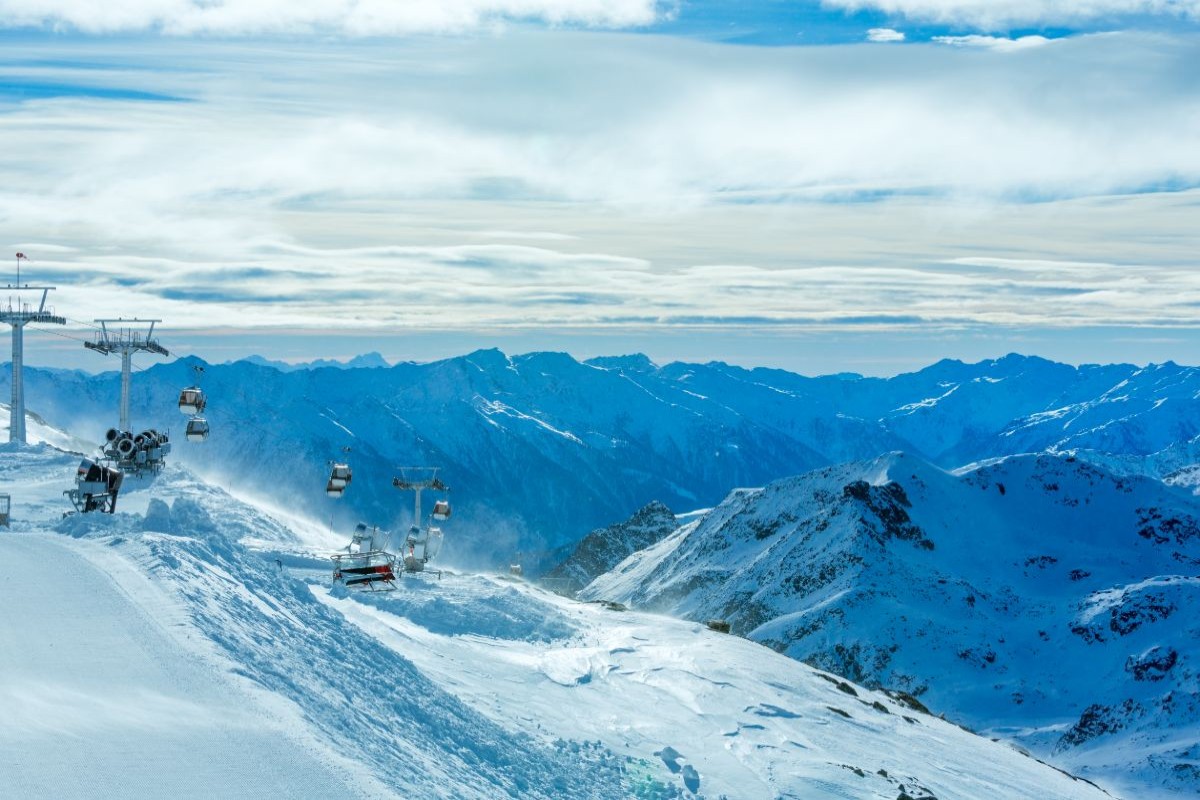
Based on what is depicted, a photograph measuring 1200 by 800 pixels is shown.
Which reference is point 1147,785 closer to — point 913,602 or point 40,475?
point 913,602

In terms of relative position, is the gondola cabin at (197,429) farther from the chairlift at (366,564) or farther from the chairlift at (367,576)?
the chairlift at (367,576)

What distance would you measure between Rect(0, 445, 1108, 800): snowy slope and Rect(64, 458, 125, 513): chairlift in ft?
13.6

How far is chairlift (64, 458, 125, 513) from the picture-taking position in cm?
4784

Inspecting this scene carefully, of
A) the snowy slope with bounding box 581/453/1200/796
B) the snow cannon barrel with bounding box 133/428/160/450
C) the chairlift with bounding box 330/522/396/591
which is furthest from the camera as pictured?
the snowy slope with bounding box 581/453/1200/796

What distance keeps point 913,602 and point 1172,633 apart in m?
38.7

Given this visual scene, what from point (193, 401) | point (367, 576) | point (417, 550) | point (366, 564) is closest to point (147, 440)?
point (193, 401)

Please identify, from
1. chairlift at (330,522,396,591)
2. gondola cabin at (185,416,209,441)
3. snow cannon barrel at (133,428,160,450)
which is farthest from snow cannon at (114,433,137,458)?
chairlift at (330,522,396,591)

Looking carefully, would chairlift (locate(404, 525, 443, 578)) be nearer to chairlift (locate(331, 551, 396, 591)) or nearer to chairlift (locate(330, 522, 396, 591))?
chairlift (locate(330, 522, 396, 591))

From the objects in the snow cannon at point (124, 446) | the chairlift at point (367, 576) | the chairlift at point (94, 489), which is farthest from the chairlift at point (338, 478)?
the chairlift at point (94, 489)

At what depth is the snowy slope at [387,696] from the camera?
62.4 feet

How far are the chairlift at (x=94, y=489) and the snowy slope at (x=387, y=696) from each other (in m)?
4.15

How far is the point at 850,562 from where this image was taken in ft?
645

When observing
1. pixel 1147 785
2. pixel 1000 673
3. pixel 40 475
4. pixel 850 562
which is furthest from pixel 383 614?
pixel 850 562

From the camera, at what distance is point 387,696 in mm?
27438
